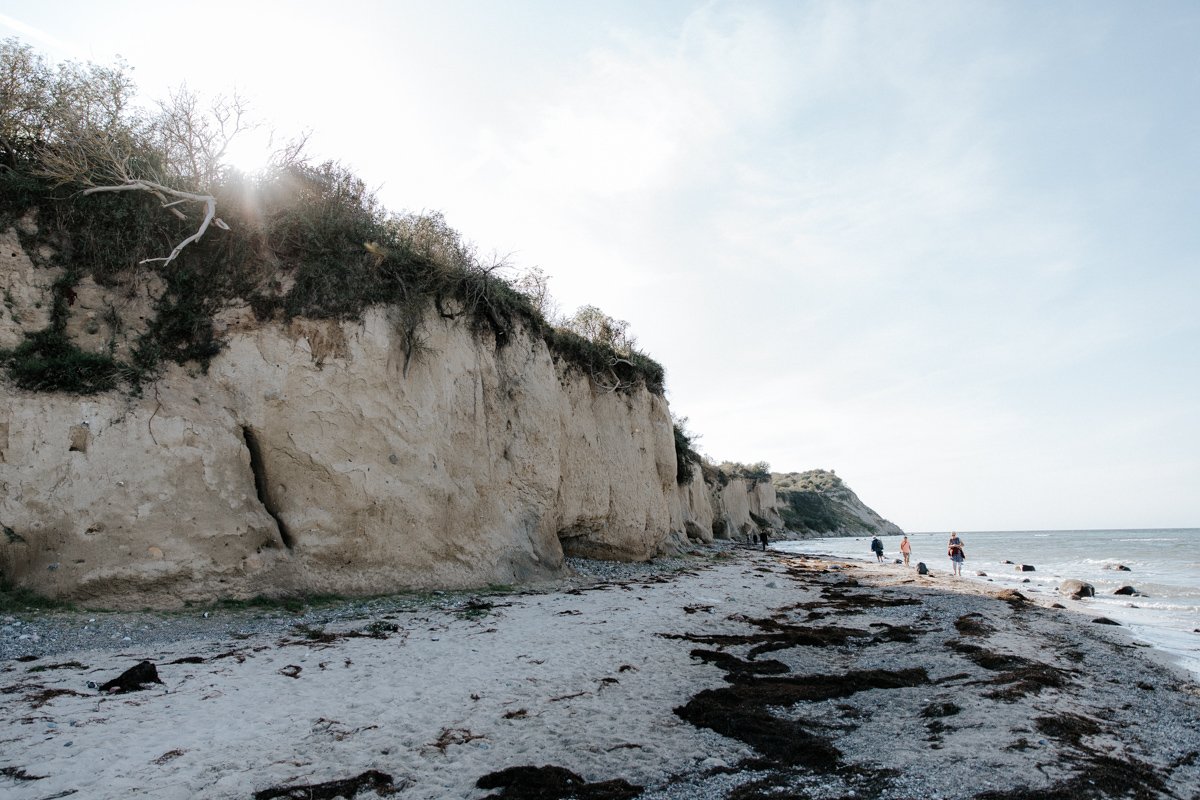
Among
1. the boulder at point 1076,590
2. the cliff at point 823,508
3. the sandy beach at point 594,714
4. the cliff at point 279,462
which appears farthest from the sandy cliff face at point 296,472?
the cliff at point 823,508

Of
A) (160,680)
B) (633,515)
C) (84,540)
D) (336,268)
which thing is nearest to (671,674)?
(160,680)

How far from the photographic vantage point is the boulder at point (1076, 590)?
56.7ft

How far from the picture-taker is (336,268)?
12.7 metres

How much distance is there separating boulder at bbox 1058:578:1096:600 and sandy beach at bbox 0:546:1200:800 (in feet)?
29.5

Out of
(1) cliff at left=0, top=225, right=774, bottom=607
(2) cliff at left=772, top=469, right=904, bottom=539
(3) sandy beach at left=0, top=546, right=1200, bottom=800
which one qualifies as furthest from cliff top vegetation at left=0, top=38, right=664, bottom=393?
(2) cliff at left=772, top=469, right=904, bottom=539

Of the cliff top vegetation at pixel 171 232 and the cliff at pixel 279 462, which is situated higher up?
the cliff top vegetation at pixel 171 232

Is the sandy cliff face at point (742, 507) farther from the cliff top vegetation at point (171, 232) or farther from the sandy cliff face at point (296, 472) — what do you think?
the cliff top vegetation at point (171, 232)

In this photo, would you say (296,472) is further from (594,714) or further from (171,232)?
(594,714)

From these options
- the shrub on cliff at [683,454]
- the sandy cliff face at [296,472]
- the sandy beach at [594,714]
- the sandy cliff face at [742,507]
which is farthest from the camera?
the sandy cliff face at [742,507]

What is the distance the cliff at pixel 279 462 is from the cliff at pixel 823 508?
68.9 metres

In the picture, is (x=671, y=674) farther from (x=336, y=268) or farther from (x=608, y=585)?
(x=336, y=268)

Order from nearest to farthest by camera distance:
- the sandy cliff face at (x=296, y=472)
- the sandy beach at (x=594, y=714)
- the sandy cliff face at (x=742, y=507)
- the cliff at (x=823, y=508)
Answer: the sandy beach at (x=594, y=714), the sandy cliff face at (x=296, y=472), the sandy cliff face at (x=742, y=507), the cliff at (x=823, y=508)

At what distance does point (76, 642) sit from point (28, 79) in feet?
32.2

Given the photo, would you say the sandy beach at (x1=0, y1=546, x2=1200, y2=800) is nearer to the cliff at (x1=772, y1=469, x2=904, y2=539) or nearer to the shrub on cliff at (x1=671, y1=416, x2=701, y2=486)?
the shrub on cliff at (x1=671, y1=416, x2=701, y2=486)
